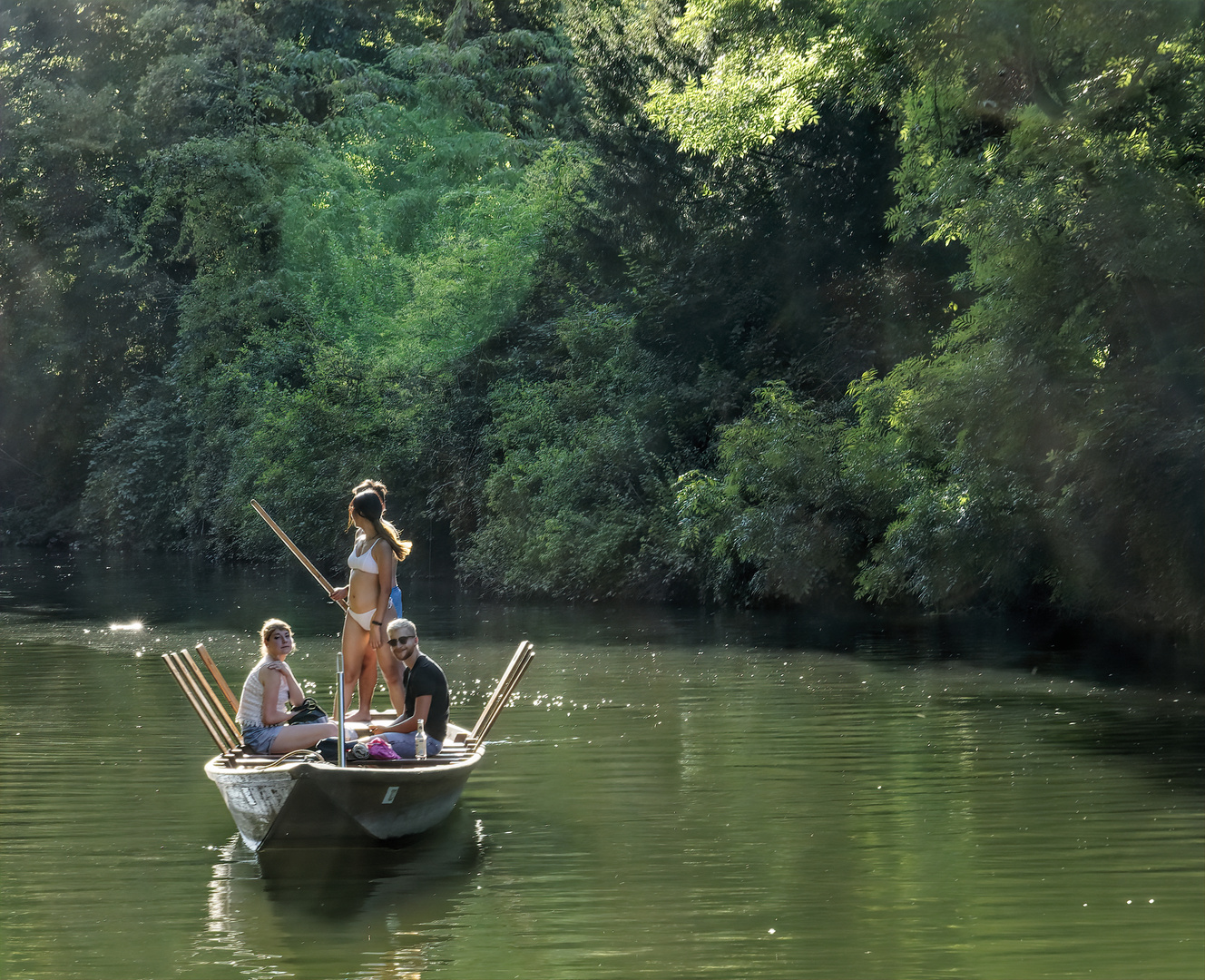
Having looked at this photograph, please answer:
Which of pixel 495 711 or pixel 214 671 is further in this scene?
pixel 214 671

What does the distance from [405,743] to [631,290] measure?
865 inches

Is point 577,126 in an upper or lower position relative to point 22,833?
upper

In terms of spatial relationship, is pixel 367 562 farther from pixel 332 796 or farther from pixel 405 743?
pixel 332 796

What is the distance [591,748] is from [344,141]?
108 ft

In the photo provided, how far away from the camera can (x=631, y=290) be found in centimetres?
3108

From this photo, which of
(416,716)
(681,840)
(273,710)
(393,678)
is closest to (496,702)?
(393,678)

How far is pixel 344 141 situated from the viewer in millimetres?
43188

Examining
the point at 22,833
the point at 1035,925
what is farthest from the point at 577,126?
the point at 1035,925

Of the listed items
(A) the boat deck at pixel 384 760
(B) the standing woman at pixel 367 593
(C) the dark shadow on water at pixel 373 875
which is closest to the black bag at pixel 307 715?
(A) the boat deck at pixel 384 760

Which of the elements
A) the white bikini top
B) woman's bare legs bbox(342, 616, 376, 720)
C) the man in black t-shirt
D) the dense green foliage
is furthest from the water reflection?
the dense green foliage

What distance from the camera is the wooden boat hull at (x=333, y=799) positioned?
8836mm

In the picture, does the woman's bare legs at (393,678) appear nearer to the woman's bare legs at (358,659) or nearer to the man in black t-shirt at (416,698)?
the woman's bare legs at (358,659)

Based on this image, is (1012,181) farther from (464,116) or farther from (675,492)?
(464,116)

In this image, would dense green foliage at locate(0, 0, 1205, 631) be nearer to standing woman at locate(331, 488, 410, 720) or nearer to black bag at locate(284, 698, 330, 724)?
standing woman at locate(331, 488, 410, 720)
